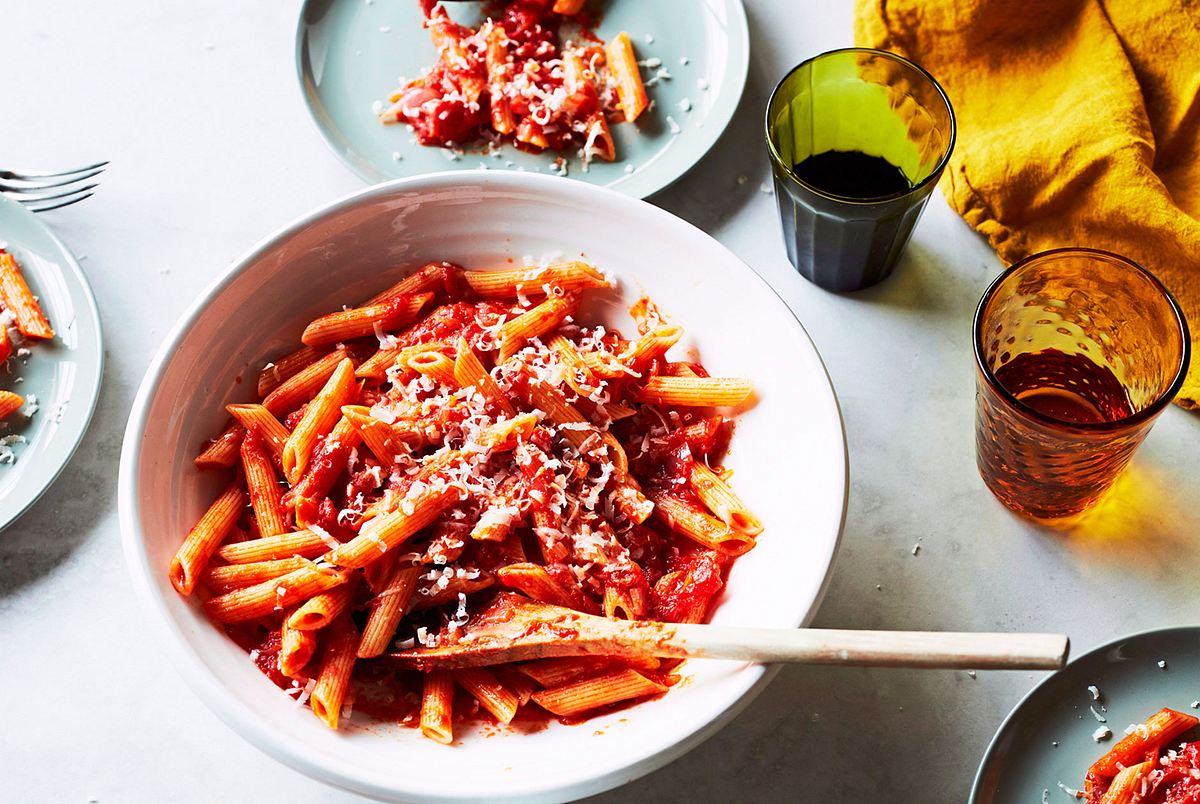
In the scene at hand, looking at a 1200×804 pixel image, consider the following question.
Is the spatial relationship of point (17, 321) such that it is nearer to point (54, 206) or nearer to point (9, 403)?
point (9, 403)

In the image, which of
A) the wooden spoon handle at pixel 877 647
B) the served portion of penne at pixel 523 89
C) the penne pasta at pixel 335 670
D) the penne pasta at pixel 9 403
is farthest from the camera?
the served portion of penne at pixel 523 89

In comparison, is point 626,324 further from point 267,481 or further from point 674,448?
point 267,481

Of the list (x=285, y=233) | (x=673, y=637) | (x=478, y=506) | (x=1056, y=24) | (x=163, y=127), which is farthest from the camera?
(x=163, y=127)

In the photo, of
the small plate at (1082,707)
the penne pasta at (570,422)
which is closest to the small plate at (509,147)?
the penne pasta at (570,422)

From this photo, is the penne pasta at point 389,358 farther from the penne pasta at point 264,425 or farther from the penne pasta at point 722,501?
the penne pasta at point 722,501

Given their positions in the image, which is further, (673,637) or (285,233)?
(285,233)

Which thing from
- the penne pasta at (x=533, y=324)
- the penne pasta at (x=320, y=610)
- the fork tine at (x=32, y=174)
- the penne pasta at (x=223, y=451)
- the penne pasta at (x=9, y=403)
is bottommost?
the penne pasta at (x=9, y=403)

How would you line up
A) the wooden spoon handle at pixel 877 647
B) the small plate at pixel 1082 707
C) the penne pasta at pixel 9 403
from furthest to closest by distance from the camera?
the penne pasta at pixel 9 403 < the small plate at pixel 1082 707 < the wooden spoon handle at pixel 877 647

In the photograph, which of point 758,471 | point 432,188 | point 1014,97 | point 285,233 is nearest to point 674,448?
point 758,471
